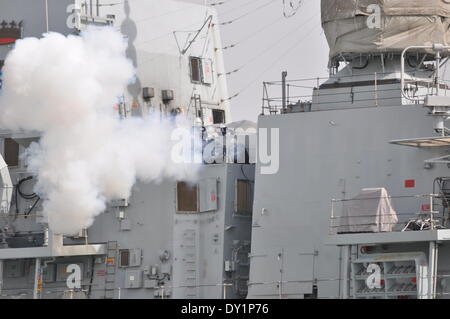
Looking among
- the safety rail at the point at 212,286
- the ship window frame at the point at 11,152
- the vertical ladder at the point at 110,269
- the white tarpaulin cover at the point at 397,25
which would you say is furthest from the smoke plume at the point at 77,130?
the white tarpaulin cover at the point at 397,25

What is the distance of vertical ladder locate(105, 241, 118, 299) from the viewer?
29359mm

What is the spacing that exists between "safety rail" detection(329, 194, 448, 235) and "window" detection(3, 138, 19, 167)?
8071mm

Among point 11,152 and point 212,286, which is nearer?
point 212,286

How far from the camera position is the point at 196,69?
33.2m

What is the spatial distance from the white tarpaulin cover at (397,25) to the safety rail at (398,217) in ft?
10.6

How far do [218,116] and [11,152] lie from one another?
17.4 ft

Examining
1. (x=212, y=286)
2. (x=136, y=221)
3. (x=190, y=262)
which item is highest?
(x=136, y=221)

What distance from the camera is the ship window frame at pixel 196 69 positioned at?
108 ft

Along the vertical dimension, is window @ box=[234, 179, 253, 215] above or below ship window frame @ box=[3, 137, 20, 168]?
below

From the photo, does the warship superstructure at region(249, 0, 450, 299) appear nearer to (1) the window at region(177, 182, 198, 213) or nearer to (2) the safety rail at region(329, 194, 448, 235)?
(2) the safety rail at region(329, 194, 448, 235)

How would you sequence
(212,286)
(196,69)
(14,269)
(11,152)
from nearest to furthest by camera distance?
(212,286), (14,269), (11,152), (196,69)

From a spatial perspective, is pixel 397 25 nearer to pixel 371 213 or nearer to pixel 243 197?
pixel 371 213

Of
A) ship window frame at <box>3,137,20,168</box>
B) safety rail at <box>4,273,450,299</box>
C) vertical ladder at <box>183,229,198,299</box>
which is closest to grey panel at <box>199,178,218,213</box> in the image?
vertical ladder at <box>183,229,198,299</box>

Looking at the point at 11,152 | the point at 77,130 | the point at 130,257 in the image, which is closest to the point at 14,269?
the point at 130,257
